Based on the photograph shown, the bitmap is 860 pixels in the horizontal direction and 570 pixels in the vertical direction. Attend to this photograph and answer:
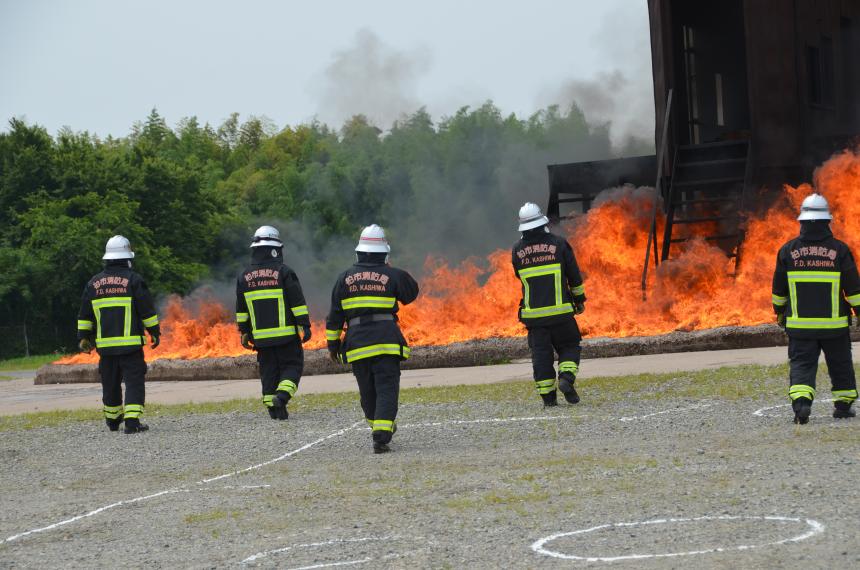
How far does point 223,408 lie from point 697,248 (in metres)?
9.06

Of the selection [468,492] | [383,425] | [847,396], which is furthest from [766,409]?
[468,492]

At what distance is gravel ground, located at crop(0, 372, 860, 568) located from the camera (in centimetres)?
653

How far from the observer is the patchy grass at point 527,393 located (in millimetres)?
12750

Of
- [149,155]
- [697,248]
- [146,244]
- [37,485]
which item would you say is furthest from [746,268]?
[149,155]

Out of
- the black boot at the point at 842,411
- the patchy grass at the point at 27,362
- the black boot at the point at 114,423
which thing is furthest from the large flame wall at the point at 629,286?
the patchy grass at the point at 27,362

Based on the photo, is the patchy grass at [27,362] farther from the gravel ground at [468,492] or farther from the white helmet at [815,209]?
the white helmet at [815,209]

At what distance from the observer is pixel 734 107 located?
2753cm

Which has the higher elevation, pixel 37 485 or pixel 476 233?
pixel 476 233

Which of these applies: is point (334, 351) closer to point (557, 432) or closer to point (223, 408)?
point (557, 432)

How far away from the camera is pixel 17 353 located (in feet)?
130

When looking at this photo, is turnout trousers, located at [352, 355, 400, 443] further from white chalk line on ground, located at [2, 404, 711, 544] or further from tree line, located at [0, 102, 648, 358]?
tree line, located at [0, 102, 648, 358]

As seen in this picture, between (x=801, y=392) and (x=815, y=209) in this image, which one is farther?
(x=815, y=209)

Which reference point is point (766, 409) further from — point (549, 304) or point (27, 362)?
point (27, 362)

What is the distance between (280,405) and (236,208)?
4606 cm
